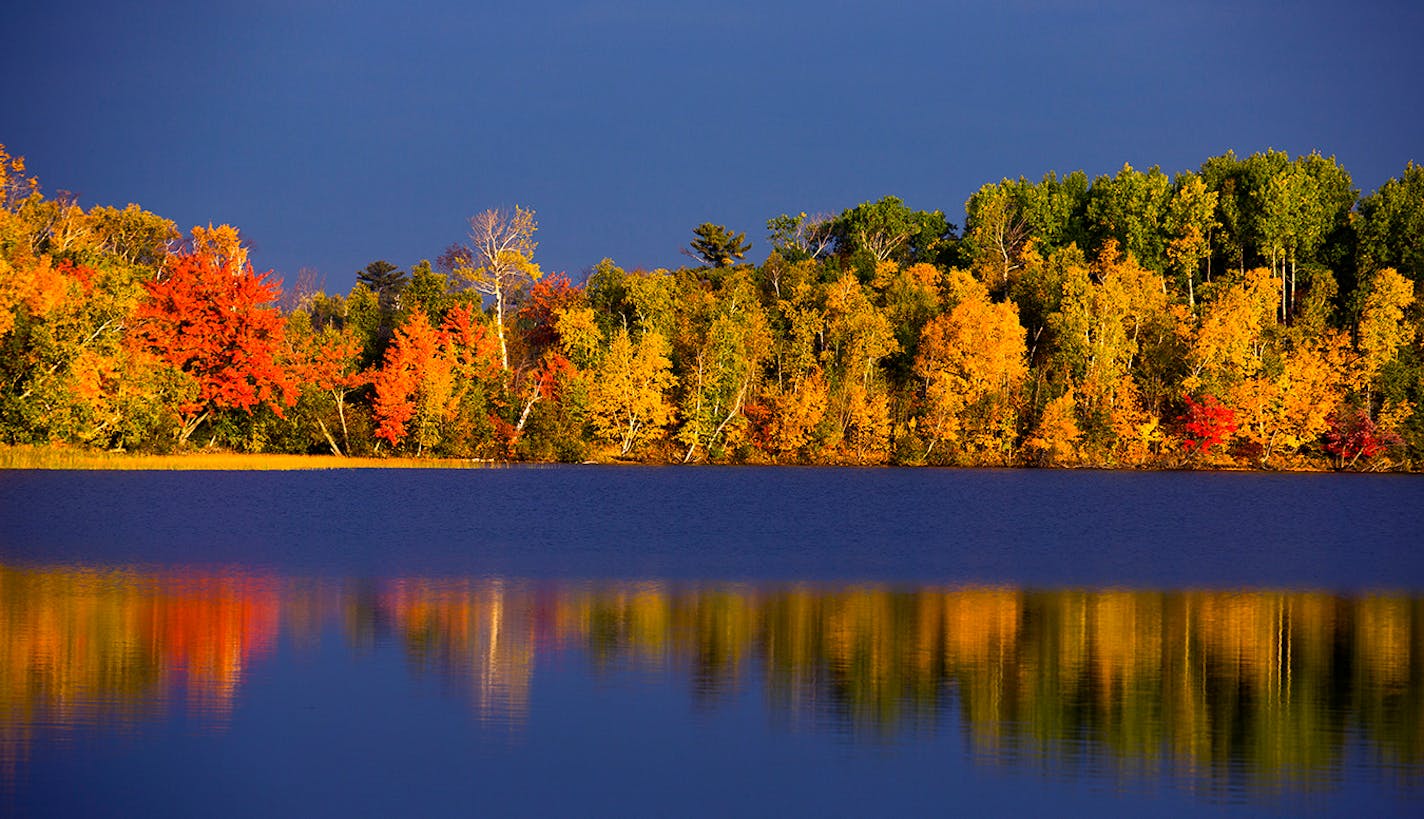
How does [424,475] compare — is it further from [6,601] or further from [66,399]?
[6,601]

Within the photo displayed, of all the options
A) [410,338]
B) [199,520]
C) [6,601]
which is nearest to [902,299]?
[410,338]

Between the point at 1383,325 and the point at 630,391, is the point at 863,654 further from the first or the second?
the point at 1383,325

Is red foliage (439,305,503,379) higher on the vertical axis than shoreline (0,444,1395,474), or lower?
higher

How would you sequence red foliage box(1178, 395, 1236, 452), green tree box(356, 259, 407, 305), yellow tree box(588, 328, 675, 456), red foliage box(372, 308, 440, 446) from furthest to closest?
green tree box(356, 259, 407, 305)
yellow tree box(588, 328, 675, 456)
red foliage box(1178, 395, 1236, 452)
red foliage box(372, 308, 440, 446)

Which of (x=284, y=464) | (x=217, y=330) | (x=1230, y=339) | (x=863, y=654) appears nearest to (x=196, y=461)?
(x=284, y=464)

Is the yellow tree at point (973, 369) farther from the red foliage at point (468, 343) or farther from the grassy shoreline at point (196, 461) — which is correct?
the grassy shoreline at point (196, 461)

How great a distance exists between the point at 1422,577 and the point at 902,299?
57.7 m

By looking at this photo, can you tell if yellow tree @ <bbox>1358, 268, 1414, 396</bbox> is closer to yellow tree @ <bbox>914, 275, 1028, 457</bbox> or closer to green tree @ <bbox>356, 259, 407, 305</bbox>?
yellow tree @ <bbox>914, 275, 1028, 457</bbox>

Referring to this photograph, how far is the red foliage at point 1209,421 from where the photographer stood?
7781cm

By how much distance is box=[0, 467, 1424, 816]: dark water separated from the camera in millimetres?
12508

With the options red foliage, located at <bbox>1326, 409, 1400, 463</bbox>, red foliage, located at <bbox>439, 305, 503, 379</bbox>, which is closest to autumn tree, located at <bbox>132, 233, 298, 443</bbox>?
red foliage, located at <bbox>439, 305, 503, 379</bbox>

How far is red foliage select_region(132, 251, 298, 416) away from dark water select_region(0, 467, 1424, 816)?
33.0m

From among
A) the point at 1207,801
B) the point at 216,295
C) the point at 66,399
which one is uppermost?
the point at 216,295

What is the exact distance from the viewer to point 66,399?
60.1 metres
